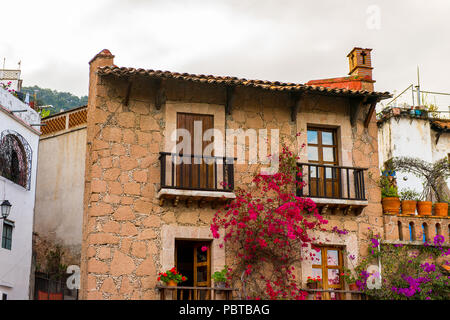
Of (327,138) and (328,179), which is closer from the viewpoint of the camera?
(328,179)

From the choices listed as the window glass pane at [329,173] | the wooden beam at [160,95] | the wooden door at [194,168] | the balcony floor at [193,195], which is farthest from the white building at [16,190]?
the window glass pane at [329,173]

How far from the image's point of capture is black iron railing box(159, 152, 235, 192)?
12719mm

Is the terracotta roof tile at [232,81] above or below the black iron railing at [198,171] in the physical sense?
above

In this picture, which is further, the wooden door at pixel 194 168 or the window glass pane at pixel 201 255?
the window glass pane at pixel 201 255

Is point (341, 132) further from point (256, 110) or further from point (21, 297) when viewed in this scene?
point (21, 297)

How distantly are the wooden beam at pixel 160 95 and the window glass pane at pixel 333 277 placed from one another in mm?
4843

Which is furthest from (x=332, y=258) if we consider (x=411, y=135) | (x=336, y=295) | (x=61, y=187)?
(x=61, y=187)

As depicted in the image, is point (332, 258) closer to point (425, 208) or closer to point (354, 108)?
point (425, 208)

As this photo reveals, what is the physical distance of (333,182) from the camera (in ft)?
44.7

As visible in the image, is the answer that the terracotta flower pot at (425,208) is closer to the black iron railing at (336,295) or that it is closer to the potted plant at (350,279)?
the potted plant at (350,279)

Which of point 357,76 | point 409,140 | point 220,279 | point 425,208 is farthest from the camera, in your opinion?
point 409,140

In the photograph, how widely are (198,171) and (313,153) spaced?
107 inches

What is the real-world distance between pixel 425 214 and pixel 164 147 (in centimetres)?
574

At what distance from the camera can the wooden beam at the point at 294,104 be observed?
1386cm
